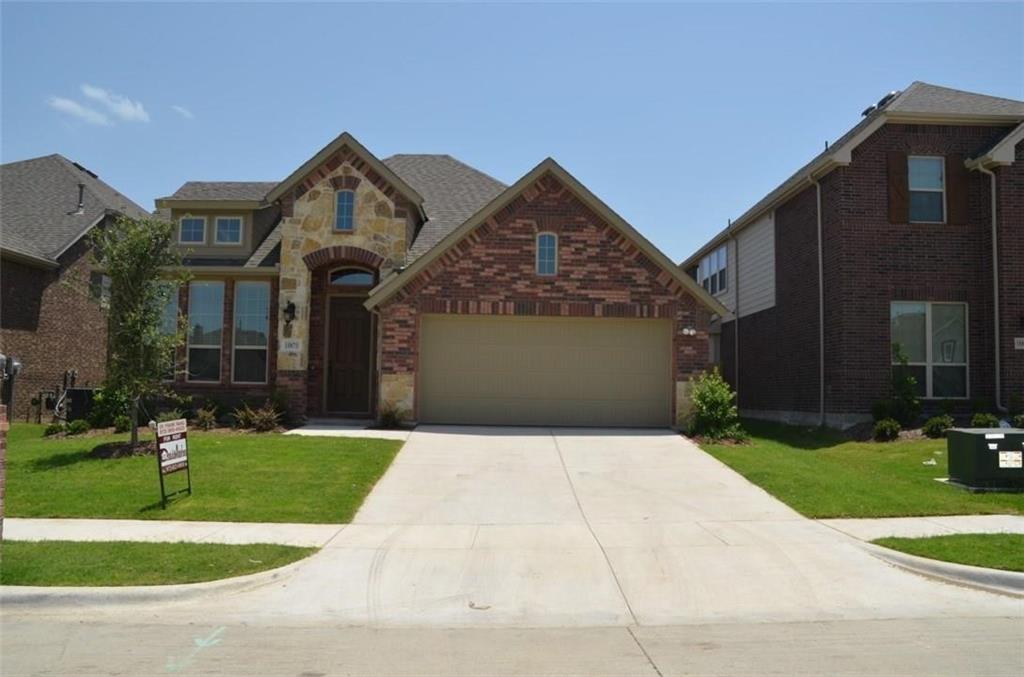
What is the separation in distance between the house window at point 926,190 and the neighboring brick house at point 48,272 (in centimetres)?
2000

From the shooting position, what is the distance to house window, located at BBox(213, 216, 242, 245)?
64.4 feet

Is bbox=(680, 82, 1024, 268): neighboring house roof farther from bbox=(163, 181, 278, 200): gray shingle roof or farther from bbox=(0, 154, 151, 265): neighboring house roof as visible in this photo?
bbox=(0, 154, 151, 265): neighboring house roof

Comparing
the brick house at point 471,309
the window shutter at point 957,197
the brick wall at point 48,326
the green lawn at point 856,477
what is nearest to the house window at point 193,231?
the brick house at point 471,309

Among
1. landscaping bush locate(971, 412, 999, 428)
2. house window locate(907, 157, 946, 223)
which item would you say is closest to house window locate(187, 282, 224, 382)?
house window locate(907, 157, 946, 223)

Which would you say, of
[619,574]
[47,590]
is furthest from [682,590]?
[47,590]

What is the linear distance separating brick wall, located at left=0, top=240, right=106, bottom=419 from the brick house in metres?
5.58

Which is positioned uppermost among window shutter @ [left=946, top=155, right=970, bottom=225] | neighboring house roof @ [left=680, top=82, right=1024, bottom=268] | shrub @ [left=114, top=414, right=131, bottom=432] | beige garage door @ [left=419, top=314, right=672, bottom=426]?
neighboring house roof @ [left=680, top=82, right=1024, bottom=268]

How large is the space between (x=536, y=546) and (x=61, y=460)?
29.5 ft

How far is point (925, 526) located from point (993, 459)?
2714 millimetres

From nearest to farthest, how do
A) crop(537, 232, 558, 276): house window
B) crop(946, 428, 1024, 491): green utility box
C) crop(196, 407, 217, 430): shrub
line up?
crop(946, 428, 1024, 491): green utility box, crop(196, 407, 217, 430): shrub, crop(537, 232, 558, 276): house window

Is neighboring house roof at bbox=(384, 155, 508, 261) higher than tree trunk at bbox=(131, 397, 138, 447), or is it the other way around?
neighboring house roof at bbox=(384, 155, 508, 261)

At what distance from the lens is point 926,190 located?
18.4 metres

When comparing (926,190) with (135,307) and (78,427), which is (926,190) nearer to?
(135,307)

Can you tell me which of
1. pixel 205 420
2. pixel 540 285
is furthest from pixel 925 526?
pixel 205 420
